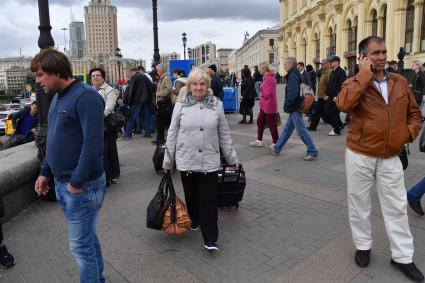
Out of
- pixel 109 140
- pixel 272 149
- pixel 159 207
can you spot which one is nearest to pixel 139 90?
pixel 272 149

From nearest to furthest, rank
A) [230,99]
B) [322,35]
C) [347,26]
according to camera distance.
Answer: [230,99] → [347,26] → [322,35]

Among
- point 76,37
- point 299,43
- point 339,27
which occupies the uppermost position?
point 76,37

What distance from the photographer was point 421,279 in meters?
3.05

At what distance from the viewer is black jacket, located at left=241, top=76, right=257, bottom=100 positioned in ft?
41.0

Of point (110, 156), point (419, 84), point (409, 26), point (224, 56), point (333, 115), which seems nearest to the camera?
point (110, 156)

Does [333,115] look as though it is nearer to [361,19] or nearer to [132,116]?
[132,116]

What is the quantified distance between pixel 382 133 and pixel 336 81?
7582 millimetres

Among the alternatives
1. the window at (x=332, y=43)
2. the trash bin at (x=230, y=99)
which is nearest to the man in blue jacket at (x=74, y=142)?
the trash bin at (x=230, y=99)

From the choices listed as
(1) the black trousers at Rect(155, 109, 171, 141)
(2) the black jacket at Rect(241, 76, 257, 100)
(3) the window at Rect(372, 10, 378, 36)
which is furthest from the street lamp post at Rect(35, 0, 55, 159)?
(3) the window at Rect(372, 10, 378, 36)

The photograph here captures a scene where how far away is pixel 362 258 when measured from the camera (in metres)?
3.34

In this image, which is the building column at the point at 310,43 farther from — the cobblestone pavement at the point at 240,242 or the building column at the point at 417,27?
the cobblestone pavement at the point at 240,242

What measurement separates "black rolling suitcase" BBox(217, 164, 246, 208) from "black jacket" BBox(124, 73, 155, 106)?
6.29 m

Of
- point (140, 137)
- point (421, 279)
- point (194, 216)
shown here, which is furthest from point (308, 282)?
point (140, 137)

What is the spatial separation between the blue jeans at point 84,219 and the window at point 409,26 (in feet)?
99.6
